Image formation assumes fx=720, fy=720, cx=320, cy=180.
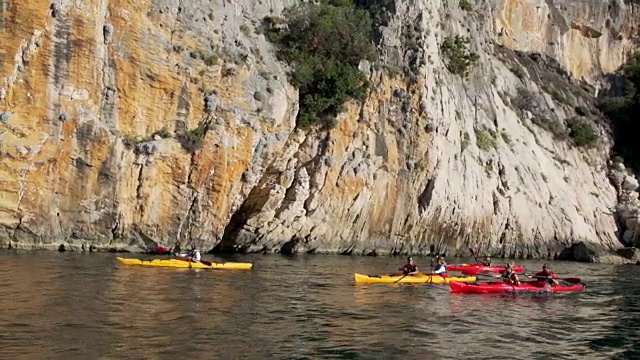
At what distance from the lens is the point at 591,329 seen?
1786 cm

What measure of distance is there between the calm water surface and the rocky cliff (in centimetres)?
424

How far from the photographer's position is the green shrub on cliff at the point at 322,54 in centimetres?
3488

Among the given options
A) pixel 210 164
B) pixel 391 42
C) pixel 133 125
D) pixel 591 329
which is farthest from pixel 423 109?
pixel 591 329

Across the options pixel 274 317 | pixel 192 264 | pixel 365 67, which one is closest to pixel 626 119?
pixel 365 67

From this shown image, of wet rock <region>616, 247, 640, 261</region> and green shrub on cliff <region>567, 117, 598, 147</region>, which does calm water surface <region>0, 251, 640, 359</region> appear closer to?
wet rock <region>616, 247, 640, 261</region>

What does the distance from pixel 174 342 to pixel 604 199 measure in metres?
38.6

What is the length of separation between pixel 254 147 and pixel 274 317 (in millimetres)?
16347

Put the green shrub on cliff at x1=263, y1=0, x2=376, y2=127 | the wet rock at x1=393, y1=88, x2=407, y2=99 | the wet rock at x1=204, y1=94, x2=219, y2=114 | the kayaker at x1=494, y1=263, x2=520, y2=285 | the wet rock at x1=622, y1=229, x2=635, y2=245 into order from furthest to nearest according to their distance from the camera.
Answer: the wet rock at x1=622, y1=229, x2=635, y2=245
the wet rock at x1=393, y1=88, x2=407, y2=99
the green shrub on cliff at x1=263, y1=0, x2=376, y2=127
the wet rock at x1=204, y1=94, x2=219, y2=114
the kayaker at x1=494, y1=263, x2=520, y2=285

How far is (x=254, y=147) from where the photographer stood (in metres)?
32.4

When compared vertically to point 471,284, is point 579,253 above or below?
above

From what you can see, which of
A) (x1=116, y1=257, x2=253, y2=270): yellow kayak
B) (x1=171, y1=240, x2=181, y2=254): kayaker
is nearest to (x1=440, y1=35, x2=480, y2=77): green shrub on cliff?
(x1=171, y1=240, x2=181, y2=254): kayaker

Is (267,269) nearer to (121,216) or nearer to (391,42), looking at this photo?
(121,216)

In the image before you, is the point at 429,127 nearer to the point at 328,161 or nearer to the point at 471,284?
the point at 328,161

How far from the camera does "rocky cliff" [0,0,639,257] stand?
28.6 meters
